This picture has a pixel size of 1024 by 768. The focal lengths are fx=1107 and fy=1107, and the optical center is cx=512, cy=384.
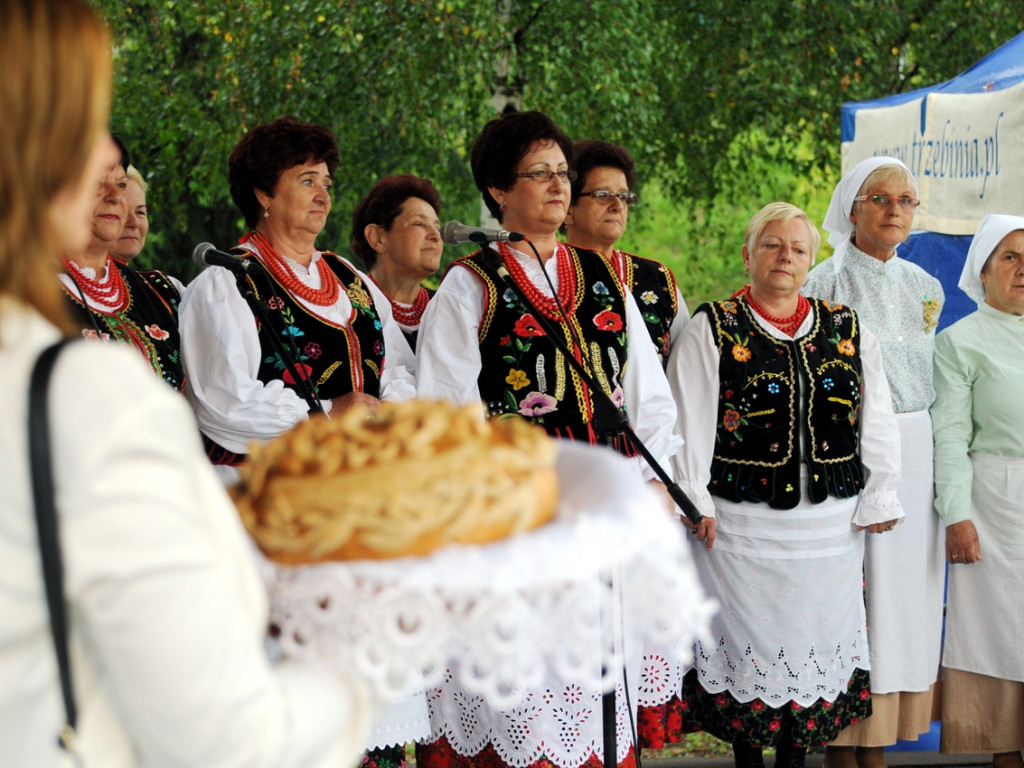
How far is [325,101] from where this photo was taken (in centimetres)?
660

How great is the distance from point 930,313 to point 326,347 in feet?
6.97

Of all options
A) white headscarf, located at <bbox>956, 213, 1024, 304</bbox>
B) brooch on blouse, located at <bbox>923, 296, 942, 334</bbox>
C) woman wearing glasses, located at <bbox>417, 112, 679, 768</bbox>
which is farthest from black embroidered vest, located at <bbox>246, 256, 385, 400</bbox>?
white headscarf, located at <bbox>956, 213, 1024, 304</bbox>

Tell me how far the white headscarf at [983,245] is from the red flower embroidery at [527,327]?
1737 mm

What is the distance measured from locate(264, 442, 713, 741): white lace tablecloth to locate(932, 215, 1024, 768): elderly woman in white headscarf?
2.80 m

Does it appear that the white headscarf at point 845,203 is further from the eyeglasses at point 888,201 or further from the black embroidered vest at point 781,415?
the black embroidered vest at point 781,415

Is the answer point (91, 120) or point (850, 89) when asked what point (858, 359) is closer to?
point (91, 120)

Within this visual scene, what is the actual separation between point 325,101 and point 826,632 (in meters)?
4.50

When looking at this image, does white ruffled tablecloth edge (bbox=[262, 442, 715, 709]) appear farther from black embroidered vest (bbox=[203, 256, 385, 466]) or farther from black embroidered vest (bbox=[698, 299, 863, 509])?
black embroidered vest (bbox=[698, 299, 863, 509])

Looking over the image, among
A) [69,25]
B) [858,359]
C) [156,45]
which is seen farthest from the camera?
[156,45]

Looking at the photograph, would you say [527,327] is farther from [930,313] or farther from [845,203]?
[930,313]

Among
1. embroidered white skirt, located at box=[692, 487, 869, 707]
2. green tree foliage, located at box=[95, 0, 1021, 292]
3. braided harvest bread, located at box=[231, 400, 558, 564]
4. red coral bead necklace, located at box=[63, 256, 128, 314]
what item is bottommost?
embroidered white skirt, located at box=[692, 487, 869, 707]

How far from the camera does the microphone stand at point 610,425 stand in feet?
7.05

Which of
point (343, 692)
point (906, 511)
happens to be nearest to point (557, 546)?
point (343, 692)

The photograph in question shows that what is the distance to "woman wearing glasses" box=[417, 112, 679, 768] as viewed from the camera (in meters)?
2.98
